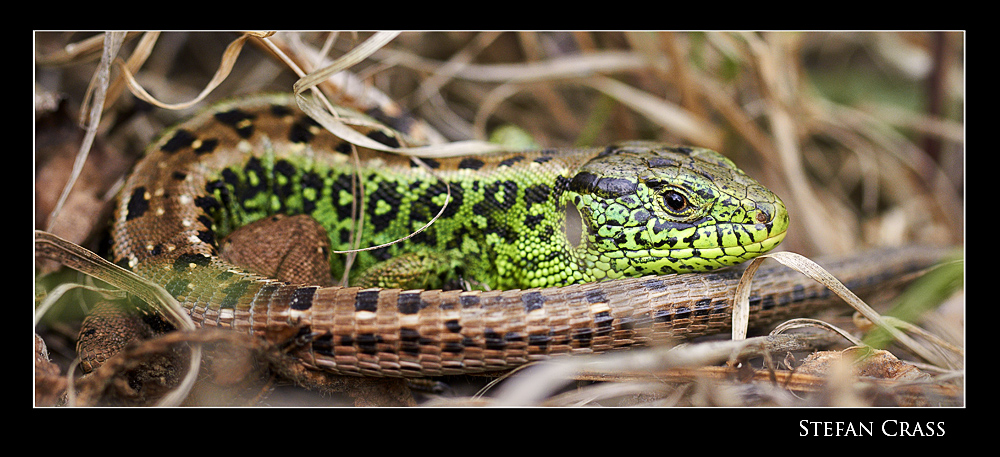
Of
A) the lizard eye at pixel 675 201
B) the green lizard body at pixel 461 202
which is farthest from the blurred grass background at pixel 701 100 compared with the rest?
the lizard eye at pixel 675 201

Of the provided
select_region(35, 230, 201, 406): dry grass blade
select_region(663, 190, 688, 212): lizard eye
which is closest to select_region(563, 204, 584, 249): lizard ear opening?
select_region(663, 190, 688, 212): lizard eye

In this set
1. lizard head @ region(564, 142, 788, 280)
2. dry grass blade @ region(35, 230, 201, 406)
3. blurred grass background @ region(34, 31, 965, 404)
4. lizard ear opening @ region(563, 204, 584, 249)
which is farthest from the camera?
blurred grass background @ region(34, 31, 965, 404)

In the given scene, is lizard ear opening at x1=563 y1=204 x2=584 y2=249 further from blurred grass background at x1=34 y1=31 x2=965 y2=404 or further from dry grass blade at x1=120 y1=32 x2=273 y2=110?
dry grass blade at x1=120 y1=32 x2=273 y2=110

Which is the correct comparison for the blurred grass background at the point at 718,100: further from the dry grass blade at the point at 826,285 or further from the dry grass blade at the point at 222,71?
the dry grass blade at the point at 826,285

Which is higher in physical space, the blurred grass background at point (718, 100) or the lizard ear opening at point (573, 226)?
the blurred grass background at point (718, 100)

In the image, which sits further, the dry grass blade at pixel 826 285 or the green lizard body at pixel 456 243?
the dry grass blade at pixel 826 285

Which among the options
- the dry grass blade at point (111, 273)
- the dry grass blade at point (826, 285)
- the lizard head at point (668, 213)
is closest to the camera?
the dry grass blade at point (111, 273)

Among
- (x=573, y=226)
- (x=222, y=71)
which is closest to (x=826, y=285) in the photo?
(x=573, y=226)

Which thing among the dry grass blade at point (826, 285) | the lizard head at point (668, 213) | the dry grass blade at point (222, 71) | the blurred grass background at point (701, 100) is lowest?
the dry grass blade at point (826, 285)

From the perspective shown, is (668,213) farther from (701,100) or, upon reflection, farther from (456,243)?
(701,100)
